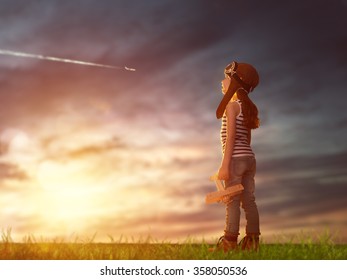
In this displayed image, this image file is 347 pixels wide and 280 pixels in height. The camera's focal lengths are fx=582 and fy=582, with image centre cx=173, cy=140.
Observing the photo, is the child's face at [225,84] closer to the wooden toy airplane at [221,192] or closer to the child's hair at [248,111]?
the child's hair at [248,111]

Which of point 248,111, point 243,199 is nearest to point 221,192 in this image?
point 243,199

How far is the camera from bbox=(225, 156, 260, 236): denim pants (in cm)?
835

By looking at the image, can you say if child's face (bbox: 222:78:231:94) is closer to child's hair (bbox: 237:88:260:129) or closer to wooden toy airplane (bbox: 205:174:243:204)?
child's hair (bbox: 237:88:260:129)

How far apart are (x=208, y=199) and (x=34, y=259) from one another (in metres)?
2.63

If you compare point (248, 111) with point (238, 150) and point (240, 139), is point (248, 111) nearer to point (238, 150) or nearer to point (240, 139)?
point (240, 139)

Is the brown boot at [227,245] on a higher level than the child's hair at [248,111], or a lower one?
lower

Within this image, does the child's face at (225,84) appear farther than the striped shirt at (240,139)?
Yes

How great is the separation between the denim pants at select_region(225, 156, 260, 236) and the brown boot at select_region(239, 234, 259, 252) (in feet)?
0.20

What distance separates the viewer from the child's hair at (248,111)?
8484 millimetres

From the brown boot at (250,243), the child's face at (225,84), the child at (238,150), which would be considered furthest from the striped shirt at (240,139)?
the brown boot at (250,243)

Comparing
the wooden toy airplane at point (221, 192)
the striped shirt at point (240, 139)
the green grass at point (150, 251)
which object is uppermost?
the striped shirt at point (240, 139)

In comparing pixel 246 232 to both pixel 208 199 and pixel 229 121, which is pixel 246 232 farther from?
pixel 229 121

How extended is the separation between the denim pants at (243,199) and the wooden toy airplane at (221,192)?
9 cm
